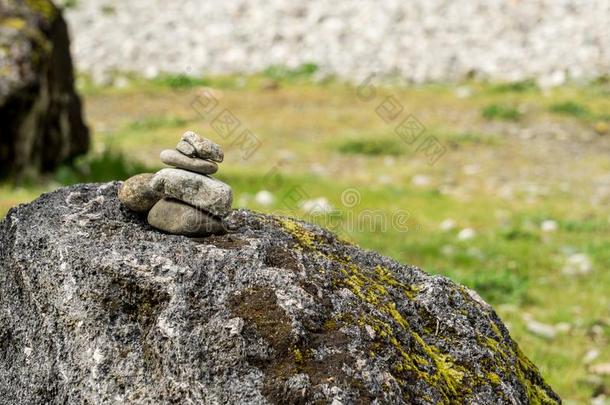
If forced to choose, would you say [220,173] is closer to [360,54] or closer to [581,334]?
[581,334]

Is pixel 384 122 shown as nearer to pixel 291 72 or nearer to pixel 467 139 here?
pixel 467 139

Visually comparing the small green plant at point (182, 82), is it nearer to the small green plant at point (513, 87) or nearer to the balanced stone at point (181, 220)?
the small green plant at point (513, 87)

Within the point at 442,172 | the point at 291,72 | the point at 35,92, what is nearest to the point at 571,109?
the point at 442,172

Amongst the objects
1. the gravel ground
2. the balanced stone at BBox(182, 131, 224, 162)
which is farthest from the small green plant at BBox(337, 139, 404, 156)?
the balanced stone at BBox(182, 131, 224, 162)

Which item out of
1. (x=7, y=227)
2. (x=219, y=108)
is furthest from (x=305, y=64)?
(x=7, y=227)

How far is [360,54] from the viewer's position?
22219mm

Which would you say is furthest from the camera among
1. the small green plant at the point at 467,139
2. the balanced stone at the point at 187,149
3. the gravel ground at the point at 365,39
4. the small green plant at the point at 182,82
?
the gravel ground at the point at 365,39

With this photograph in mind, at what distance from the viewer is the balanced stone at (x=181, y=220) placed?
144 inches

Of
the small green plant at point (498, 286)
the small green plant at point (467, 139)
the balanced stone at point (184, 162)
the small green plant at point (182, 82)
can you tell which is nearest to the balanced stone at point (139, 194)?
the balanced stone at point (184, 162)

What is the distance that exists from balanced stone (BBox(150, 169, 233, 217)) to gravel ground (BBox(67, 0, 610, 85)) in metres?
17.8

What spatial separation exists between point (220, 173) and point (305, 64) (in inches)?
377

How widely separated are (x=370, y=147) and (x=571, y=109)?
5024 mm

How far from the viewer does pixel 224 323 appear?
314 centimetres

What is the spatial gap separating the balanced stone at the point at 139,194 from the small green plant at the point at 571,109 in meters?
15.2
